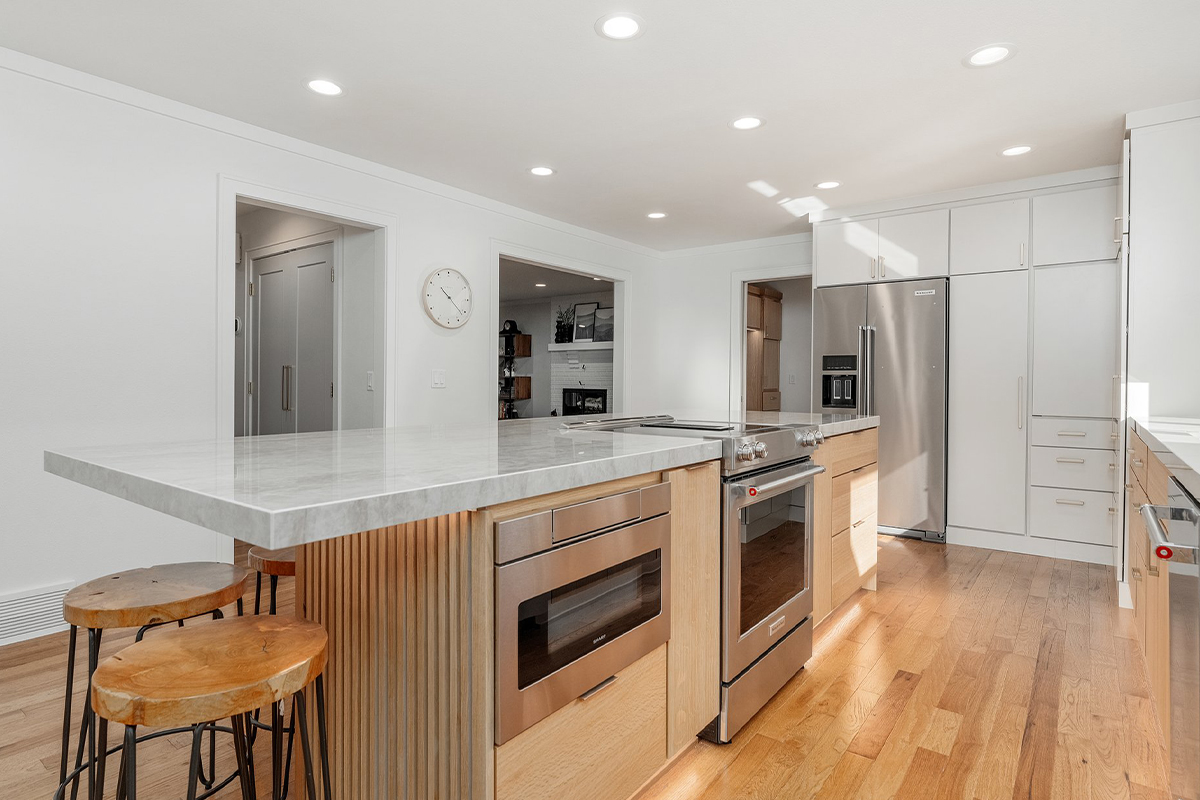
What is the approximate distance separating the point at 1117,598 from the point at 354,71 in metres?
4.24

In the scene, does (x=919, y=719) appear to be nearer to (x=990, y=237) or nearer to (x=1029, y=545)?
(x=1029, y=545)

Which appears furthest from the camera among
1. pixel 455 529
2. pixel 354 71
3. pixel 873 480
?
pixel 873 480

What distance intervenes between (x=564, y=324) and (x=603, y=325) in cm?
72

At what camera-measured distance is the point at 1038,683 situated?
2.24 meters

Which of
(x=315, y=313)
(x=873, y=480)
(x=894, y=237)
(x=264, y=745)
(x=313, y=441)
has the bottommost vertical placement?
(x=264, y=745)

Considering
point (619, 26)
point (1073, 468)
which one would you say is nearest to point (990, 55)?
point (619, 26)

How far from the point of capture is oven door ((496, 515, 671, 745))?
1147 millimetres

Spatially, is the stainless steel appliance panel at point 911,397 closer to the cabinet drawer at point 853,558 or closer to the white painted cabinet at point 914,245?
the white painted cabinet at point 914,245

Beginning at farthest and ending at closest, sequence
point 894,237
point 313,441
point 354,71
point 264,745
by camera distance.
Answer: point 894,237 < point 354,71 < point 264,745 < point 313,441

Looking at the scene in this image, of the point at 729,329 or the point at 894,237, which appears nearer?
the point at 894,237

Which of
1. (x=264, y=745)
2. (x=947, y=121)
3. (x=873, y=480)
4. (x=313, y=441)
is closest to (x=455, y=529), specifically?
(x=313, y=441)

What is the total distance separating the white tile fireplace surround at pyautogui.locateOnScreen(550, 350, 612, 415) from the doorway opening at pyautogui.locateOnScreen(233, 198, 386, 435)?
5.01m

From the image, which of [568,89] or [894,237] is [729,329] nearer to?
[894,237]

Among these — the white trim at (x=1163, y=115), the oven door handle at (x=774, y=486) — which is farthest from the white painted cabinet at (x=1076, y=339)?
the oven door handle at (x=774, y=486)
